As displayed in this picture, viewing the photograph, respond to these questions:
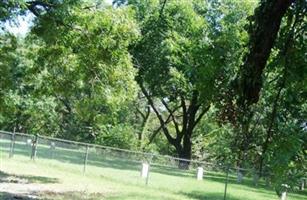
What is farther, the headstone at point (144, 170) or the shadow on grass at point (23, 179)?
the headstone at point (144, 170)

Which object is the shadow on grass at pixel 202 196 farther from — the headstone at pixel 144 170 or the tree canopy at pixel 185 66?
the headstone at pixel 144 170

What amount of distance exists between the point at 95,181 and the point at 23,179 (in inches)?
116

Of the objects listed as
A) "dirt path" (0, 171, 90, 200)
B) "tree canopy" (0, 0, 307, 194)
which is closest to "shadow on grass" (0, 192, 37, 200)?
"dirt path" (0, 171, 90, 200)

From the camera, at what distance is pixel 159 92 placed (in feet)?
129

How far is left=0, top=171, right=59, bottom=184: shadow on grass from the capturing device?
17098 millimetres

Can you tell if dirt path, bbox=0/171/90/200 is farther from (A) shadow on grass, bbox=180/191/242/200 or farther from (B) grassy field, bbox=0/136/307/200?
(A) shadow on grass, bbox=180/191/242/200

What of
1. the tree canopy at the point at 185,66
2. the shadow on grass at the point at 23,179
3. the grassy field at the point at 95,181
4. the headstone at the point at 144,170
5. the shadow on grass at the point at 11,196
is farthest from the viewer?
the headstone at the point at 144,170

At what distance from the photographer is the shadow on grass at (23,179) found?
673 inches

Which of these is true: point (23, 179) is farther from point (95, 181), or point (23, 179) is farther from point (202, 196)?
point (202, 196)

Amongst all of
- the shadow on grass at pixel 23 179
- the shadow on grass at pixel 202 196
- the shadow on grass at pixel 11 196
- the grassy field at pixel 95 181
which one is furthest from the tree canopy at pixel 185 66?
the shadow on grass at pixel 11 196

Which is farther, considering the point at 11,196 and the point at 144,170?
the point at 144,170

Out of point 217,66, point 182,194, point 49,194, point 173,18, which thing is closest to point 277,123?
point 217,66

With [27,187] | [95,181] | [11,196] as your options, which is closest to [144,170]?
[95,181]

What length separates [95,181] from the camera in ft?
65.3
